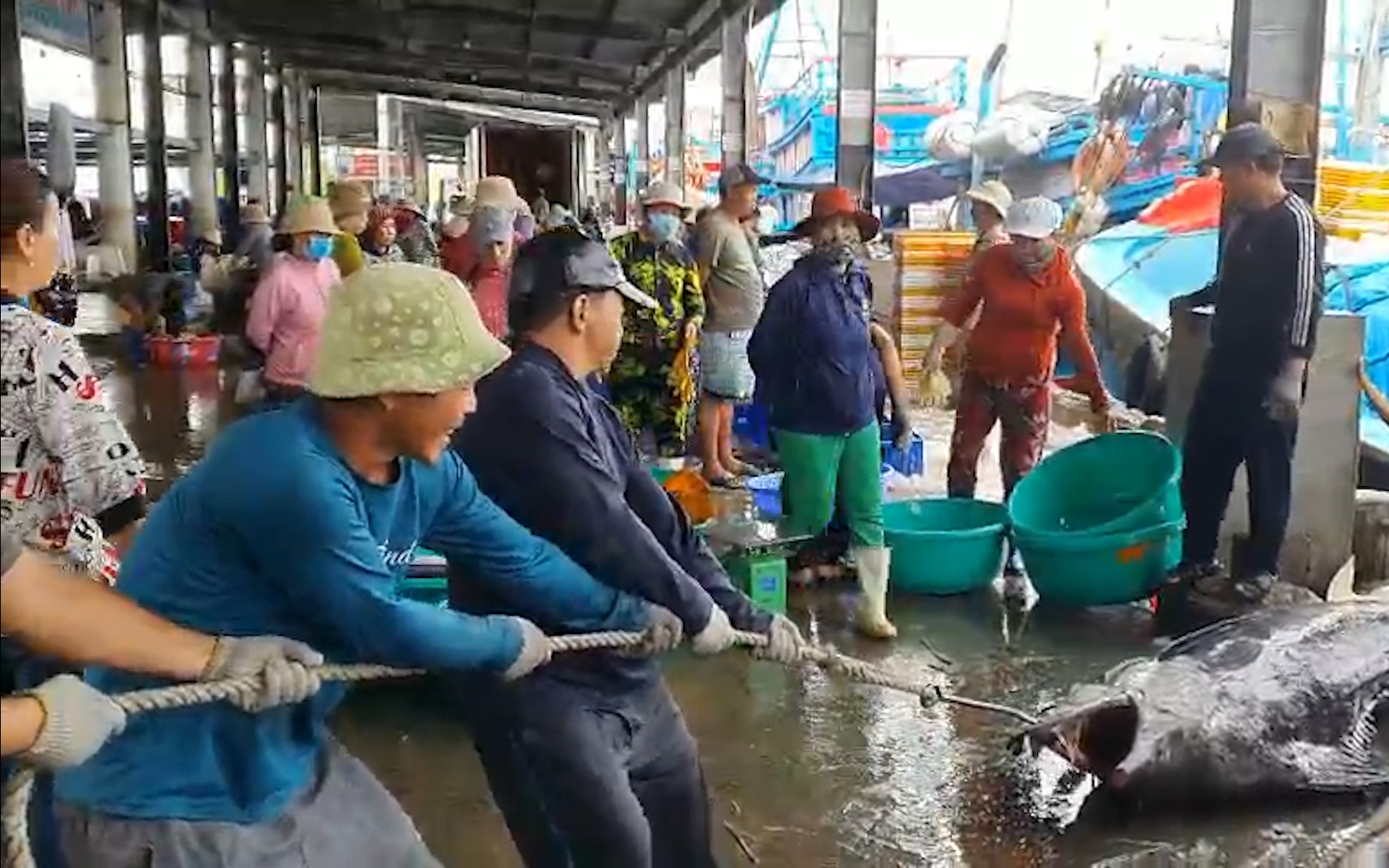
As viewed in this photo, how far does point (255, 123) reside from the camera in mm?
27906

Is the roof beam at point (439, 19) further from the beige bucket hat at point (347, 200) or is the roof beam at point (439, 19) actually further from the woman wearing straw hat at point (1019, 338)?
the woman wearing straw hat at point (1019, 338)

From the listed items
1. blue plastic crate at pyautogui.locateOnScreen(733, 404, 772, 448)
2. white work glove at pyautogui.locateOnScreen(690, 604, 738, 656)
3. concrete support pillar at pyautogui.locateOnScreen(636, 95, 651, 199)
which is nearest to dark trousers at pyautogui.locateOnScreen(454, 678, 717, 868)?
white work glove at pyautogui.locateOnScreen(690, 604, 738, 656)

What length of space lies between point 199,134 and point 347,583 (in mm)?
23291

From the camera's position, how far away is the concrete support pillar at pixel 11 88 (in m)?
13.4

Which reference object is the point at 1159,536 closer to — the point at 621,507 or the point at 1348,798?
the point at 1348,798

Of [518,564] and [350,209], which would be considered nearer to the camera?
[518,564]

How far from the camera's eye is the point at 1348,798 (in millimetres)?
4453

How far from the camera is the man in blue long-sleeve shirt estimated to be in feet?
7.12

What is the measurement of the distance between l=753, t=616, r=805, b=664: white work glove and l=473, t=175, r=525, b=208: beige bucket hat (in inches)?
257

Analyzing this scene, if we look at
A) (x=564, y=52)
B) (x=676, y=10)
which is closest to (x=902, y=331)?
(x=676, y=10)

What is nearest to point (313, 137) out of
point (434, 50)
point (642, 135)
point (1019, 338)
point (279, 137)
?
point (279, 137)

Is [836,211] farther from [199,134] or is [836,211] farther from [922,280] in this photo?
[199,134]

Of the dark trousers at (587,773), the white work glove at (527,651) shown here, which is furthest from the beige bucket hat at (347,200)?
the white work glove at (527,651)

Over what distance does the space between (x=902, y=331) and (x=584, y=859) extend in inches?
462
